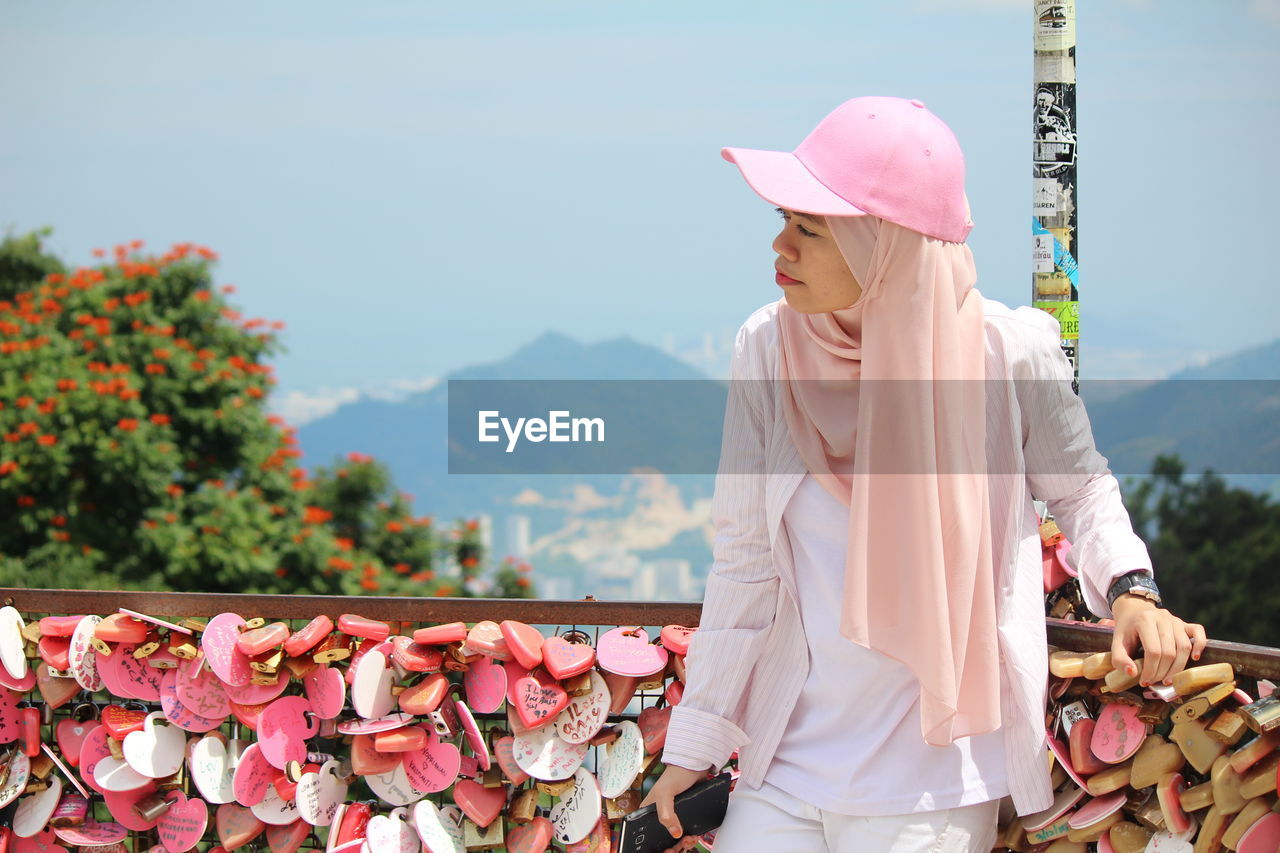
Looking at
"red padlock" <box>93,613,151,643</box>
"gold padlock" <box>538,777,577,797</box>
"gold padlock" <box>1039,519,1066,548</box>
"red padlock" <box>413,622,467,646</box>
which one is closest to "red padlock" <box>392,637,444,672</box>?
"red padlock" <box>413,622,467,646</box>

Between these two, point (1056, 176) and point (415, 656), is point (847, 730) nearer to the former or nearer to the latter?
point (415, 656)

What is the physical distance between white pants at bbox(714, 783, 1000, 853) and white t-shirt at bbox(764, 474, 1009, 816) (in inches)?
0.7

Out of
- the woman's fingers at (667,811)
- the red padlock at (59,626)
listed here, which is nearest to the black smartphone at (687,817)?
the woman's fingers at (667,811)

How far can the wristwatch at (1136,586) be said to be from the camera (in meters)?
1.51

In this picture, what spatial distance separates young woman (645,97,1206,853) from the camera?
1.44 meters

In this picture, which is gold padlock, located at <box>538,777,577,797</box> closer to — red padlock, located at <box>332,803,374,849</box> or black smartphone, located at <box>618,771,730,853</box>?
red padlock, located at <box>332,803,374,849</box>

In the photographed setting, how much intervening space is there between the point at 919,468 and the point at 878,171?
0.34 m

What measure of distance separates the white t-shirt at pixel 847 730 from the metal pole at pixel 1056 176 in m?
0.83

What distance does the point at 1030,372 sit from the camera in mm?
1539

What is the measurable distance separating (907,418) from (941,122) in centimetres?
35

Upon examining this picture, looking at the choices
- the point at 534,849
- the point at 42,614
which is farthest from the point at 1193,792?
the point at 42,614

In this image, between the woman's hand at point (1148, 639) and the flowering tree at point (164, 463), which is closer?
the woman's hand at point (1148, 639)

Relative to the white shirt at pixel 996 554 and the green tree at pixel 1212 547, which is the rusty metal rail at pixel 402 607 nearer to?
the white shirt at pixel 996 554

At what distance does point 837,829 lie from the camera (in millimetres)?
1493
